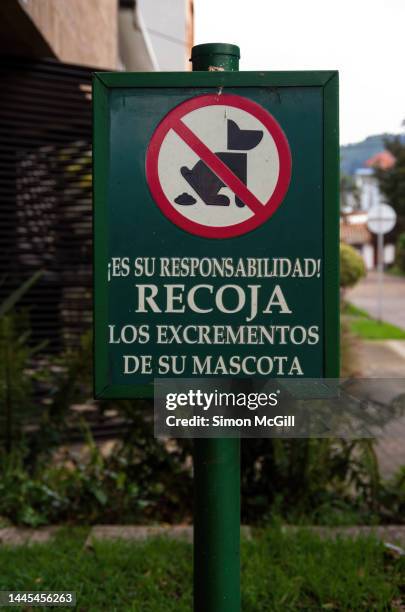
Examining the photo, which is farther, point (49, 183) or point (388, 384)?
point (49, 183)

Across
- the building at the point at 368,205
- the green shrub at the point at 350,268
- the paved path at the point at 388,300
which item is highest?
the building at the point at 368,205

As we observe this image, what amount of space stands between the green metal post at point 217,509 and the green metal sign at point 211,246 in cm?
15

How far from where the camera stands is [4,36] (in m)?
5.43

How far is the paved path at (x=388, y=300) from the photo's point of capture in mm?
22734

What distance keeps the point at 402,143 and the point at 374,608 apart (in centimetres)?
5845

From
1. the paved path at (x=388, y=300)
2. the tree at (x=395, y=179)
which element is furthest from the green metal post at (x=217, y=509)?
the tree at (x=395, y=179)

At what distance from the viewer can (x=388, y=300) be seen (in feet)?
100.0

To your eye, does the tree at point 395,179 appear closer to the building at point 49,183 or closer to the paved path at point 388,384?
the paved path at point 388,384

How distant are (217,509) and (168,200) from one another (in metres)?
0.76

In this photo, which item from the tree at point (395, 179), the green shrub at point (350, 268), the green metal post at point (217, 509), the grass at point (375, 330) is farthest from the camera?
the tree at point (395, 179)

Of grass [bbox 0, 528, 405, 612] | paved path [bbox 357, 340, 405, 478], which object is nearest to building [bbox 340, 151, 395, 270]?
paved path [bbox 357, 340, 405, 478]

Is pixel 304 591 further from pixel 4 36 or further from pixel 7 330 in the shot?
pixel 4 36

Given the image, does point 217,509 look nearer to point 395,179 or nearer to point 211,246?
point 211,246

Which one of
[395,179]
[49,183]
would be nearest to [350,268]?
[49,183]
